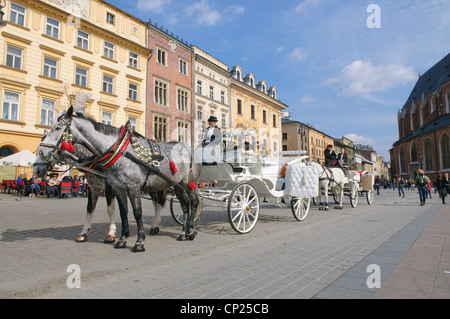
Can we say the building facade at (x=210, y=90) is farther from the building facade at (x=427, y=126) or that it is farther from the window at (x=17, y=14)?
the building facade at (x=427, y=126)

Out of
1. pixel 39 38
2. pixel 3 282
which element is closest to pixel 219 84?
pixel 39 38

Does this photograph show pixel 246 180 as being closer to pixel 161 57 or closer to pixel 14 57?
pixel 14 57

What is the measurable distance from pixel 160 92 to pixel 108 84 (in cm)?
573

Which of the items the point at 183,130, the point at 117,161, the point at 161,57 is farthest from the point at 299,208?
the point at 161,57

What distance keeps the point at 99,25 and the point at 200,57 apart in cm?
1189

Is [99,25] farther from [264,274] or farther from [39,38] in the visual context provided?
[264,274]

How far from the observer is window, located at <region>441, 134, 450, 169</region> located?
48.2m

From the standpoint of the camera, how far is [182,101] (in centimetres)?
3194

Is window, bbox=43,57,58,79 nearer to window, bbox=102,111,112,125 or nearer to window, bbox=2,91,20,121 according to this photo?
window, bbox=2,91,20,121

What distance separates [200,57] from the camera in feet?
110

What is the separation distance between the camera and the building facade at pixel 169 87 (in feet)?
93.7

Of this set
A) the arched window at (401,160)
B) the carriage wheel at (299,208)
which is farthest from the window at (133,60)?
the arched window at (401,160)

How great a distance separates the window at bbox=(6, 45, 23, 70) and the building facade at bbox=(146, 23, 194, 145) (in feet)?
34.6

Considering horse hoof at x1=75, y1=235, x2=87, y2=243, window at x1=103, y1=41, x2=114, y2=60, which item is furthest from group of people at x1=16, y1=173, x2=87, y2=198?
horse hoof at x1=75, y1=235, x2=87, y2=243
